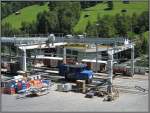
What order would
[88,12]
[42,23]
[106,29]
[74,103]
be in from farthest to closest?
1. [88,12]
2. [42,23]
3. [106,29]
4. [74,103]

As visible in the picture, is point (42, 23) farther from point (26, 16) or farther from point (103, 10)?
point (103, 10)

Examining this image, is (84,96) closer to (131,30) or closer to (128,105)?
(128,105)

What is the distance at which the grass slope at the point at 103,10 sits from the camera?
72.5 meters

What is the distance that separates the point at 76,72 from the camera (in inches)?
1394

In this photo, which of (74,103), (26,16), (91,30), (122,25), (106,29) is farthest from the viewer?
(26,16)

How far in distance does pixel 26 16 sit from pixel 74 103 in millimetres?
57423

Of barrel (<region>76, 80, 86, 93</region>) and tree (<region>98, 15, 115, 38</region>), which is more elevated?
tree (<region>98, 15, 115, 38</region>)

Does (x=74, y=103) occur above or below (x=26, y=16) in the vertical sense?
below

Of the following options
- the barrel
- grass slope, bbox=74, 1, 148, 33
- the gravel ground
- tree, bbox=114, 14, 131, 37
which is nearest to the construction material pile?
the gravel ground

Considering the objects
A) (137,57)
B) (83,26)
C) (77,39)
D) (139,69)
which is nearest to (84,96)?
(139,69)

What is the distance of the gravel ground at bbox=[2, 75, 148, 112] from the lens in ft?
86.5

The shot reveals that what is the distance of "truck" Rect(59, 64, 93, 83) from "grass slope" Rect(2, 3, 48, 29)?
43.5 m

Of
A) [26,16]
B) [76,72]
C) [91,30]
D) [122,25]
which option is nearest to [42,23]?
[26,16]

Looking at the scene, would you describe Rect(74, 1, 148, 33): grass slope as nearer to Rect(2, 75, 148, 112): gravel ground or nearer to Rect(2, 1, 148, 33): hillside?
Rect(2, 1, 148, 33): hillside
